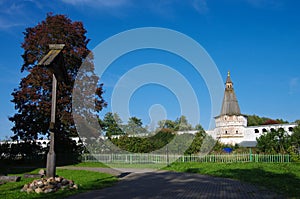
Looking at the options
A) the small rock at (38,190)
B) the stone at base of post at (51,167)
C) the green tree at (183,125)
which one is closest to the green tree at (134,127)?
the green tree at (183,125)

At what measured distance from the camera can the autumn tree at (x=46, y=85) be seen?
24438 millimetres

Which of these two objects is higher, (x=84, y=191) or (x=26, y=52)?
(x=26, y=52)

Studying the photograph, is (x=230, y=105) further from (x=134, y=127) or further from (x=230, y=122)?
(x=134, y=127)

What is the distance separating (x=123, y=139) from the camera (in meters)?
28.5

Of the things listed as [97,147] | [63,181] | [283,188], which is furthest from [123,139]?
[283,188]

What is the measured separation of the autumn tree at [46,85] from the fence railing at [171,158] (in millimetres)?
3026

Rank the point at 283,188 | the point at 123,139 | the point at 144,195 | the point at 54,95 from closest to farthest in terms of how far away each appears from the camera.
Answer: the point at 144,195 < the point at 283,188 < the point at 54,95 < the point at 123,139

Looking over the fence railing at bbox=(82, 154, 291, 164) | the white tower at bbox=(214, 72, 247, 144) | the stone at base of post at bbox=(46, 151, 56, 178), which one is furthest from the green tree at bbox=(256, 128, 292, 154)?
the stone at base of post at bbox=(46, 151, 56, 178)

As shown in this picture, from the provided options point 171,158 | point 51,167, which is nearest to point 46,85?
point 171,158

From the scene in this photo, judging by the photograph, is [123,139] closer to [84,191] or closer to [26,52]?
[26,52]

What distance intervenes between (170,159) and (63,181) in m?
14.5

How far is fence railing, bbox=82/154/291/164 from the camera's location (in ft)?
69.3

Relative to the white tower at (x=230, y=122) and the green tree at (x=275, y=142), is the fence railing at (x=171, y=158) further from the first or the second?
the white tower at (x=230, y=122)

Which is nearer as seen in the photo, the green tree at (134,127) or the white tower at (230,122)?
the green tree at (134,127)
